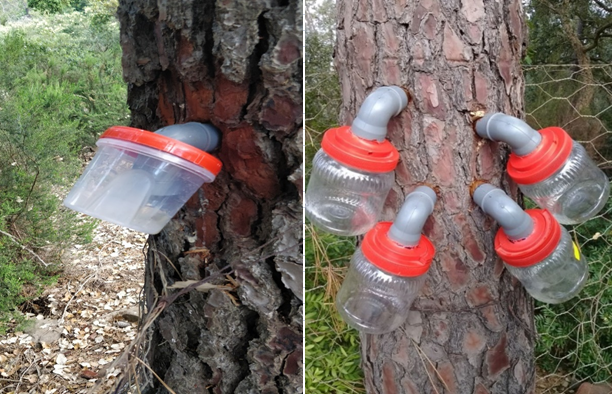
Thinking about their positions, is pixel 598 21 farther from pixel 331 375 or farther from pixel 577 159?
pixel 331 375

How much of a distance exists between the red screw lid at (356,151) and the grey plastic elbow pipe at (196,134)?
156 mm

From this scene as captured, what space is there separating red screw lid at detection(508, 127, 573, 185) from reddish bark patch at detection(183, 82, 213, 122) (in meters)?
0.45

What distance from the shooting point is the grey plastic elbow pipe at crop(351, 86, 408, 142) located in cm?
74

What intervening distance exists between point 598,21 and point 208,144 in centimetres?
147

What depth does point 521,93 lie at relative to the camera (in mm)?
929

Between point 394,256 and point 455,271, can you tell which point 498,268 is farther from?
point 394,256

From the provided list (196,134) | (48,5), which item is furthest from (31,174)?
(48,5)

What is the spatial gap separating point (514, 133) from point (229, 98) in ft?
1.33

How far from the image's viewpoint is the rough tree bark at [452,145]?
33.1 inches

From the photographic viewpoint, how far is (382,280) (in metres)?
0.79

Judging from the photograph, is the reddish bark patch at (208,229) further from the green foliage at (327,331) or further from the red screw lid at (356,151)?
the green foliage at (327,331)

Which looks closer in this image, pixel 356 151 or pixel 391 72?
pixel 356 151

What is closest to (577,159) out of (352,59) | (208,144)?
(352,59)

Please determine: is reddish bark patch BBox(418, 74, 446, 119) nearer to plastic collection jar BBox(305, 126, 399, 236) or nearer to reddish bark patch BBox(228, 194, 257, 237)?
plastic collection jar BBox(305, 126, 399, 236)
